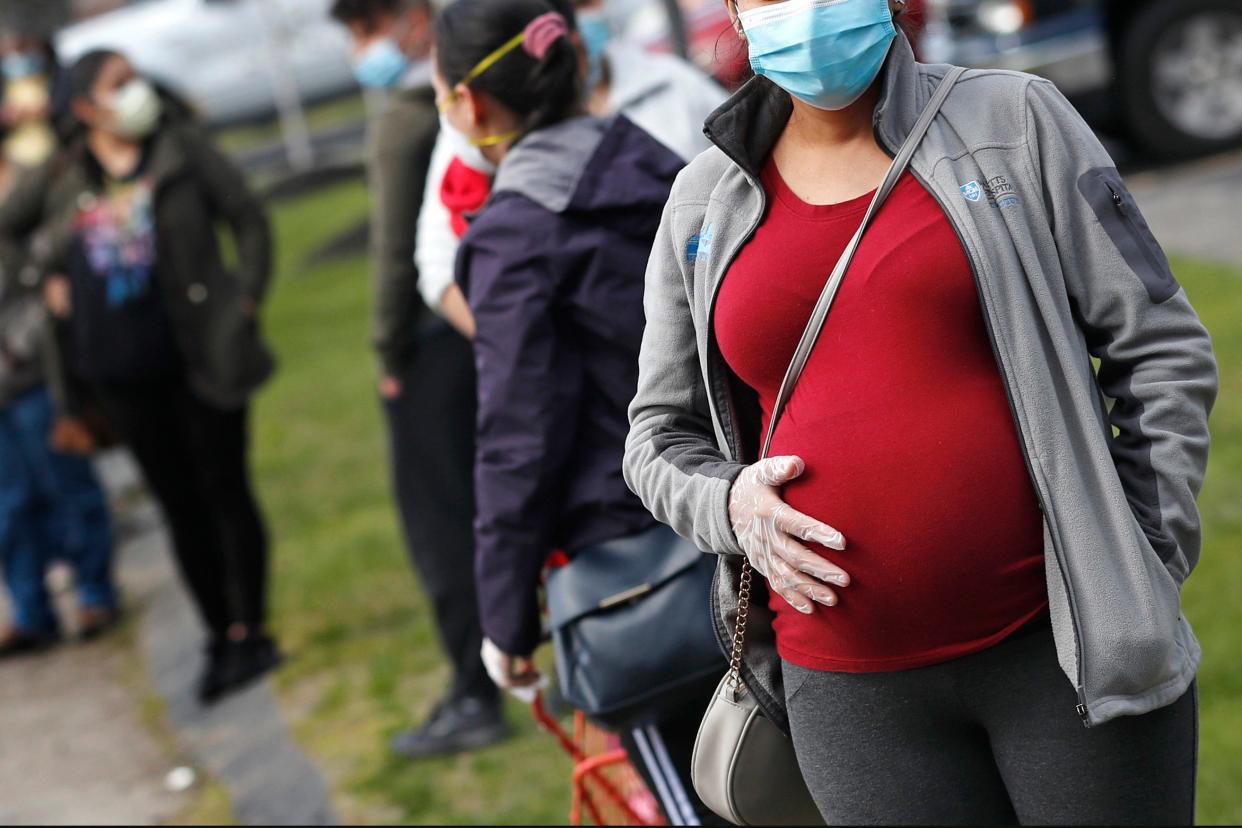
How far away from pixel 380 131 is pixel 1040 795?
9.30 ft

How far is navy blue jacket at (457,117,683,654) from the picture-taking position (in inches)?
109

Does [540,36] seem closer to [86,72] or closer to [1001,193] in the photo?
[1001,193]

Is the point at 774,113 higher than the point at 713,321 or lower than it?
higher

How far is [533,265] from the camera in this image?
2.75 meters

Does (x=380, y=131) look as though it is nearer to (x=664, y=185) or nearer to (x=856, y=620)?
(x=664, y=185)

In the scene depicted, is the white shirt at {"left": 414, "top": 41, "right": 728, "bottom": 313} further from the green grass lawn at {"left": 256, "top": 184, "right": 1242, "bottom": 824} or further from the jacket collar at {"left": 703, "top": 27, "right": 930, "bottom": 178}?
the green grass lawn at {"left": 256, "top": 184, "right": 1242, "bottom": 824}

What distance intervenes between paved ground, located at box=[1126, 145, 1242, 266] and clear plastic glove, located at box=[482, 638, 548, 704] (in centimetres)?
575

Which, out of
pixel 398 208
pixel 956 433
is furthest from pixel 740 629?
pixel 398 208

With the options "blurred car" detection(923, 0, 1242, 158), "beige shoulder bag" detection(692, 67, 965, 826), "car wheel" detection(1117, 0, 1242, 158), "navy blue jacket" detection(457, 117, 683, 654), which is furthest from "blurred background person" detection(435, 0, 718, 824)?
"car wheel" detection(1117, 0, 1242, 158)

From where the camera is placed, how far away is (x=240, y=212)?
17.8ft

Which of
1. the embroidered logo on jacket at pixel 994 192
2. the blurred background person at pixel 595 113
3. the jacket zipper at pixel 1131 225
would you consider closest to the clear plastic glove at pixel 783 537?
the embroidered logo on jacket at pixel 994 192

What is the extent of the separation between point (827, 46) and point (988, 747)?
1.00 metres

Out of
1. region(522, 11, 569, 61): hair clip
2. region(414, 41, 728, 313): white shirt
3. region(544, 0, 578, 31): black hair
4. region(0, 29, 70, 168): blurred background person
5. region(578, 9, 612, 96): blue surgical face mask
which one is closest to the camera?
region(522, 11, 569, 61): hair clip

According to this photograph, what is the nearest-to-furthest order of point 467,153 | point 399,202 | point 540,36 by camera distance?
1. point 540,36
2. point 467,153
3. point 399,202
